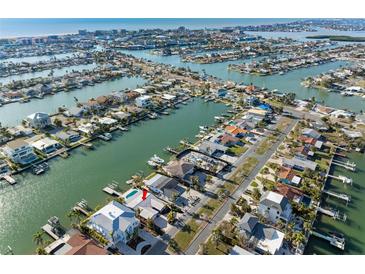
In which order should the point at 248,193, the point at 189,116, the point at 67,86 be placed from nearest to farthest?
the point at 248,193 < the point at 189,116 < the point at 67,86

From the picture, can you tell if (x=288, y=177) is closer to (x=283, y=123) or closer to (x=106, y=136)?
(x=283, y=123)

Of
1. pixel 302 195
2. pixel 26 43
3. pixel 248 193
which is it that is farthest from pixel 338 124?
pixel 26 43

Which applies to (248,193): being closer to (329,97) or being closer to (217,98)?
(217,98)

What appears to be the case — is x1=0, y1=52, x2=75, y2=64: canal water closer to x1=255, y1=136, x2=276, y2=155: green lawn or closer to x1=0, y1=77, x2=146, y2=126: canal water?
x1=0, y1=77, x2=146, y2=126: canal water

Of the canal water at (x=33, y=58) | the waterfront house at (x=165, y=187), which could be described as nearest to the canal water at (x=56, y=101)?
the waterfront house at (x=165, y=187)

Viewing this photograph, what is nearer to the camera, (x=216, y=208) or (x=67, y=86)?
(x=216, y=208)

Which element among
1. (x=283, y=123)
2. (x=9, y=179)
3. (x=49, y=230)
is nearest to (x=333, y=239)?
(x=49, y=230)

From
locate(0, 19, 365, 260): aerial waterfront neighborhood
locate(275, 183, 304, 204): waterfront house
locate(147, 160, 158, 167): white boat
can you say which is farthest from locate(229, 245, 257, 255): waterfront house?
locate(147, 160, 158, 167): white boat
